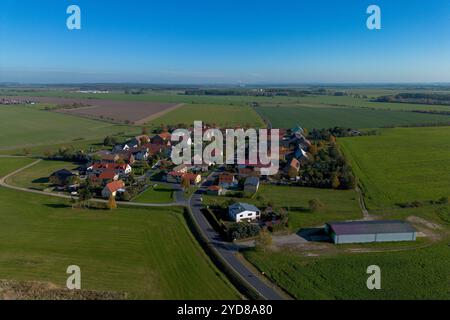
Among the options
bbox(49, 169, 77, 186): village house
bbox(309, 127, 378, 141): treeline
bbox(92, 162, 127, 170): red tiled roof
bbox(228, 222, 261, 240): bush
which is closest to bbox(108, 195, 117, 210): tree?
bbox(49, 169, 77, 186): village house

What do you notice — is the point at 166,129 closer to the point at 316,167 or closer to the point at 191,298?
the point at 316,167

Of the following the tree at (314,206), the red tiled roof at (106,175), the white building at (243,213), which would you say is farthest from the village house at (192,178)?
the tree at (314,206)

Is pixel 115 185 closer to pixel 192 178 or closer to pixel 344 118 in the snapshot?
pixel 192 178

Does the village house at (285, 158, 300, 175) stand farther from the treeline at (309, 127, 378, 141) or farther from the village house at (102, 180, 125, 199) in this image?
the treeline at (309, 127, 378, 141)

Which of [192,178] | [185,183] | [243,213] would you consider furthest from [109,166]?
[243,213]

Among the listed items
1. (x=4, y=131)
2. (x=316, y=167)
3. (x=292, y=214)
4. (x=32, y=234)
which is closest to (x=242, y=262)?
(x=292, y=214)

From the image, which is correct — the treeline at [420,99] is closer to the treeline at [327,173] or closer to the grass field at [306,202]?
the treeline at [327,173]
